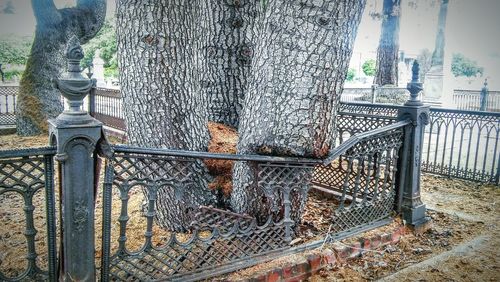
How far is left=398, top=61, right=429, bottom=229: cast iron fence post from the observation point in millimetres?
4727


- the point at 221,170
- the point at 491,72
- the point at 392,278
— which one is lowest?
the point at 392,278

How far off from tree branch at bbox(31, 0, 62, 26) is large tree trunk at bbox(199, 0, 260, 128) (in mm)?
7718

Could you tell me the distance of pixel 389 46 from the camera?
17922mm

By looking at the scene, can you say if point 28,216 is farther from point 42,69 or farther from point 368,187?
point 42,69

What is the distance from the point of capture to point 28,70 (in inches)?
450

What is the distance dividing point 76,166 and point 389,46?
57.7ft

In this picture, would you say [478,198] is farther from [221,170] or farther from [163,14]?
[163,14]

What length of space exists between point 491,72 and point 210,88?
40.3 meters

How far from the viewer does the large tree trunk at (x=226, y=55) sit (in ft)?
17.7

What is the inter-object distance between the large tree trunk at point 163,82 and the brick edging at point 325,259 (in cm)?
117

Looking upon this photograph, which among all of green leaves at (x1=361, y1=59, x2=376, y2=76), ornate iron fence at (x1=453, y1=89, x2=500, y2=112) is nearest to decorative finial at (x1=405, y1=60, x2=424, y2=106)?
ornate iron fence at (x1=453, y1=89, x2=500, y2=112)

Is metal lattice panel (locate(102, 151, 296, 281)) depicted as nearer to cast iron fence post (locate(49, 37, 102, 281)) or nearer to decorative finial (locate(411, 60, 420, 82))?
cast iron fence post (locate(49, 37, 102, 281))

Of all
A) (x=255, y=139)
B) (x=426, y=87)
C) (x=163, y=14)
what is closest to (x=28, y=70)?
(x=163, y=14)

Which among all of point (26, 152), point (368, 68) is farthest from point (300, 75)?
point (368, 68)
